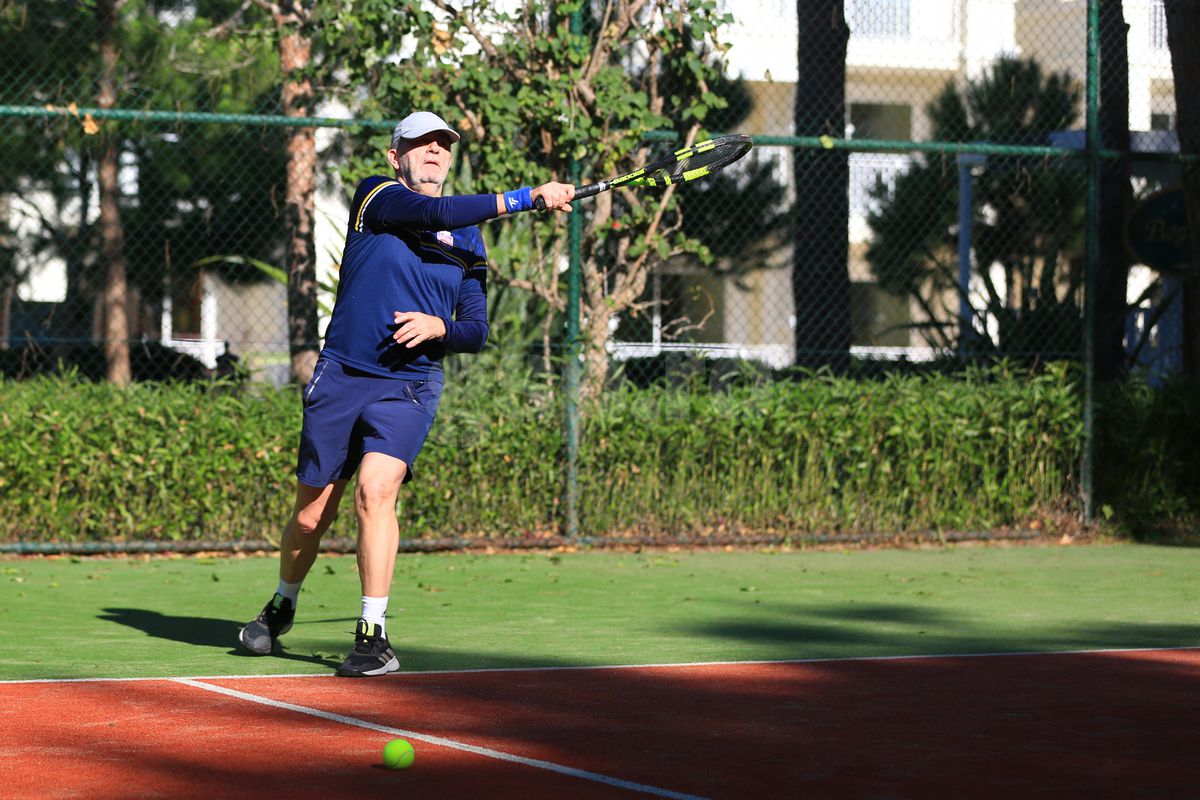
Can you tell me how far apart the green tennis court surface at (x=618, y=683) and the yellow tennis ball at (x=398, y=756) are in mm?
30

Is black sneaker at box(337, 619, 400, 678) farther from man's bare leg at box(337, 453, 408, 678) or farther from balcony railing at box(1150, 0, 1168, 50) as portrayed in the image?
balcony railing at box(1150, 0, 1168, 50)

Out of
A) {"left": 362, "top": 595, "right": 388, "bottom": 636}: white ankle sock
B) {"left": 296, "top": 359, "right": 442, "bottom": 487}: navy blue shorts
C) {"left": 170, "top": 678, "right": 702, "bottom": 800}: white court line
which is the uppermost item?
{"left": 296, "top": 359, "right": 442, "bottom": 487}: navy blue shorts

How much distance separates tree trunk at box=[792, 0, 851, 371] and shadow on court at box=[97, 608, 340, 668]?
28.1 ft

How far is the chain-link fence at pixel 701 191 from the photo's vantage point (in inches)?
435

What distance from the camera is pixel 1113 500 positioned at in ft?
37.5

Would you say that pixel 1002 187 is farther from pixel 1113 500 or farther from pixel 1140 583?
pixel 1140 583

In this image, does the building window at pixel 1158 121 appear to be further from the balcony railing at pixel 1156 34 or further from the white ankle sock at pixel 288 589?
the white ankle sock at pixel 288 589

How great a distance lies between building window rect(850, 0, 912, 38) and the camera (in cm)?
1408

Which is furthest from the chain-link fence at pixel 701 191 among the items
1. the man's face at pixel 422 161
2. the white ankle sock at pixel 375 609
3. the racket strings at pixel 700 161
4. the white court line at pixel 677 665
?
the white ankle sock at pixel 375 609

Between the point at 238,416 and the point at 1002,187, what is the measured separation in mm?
15833

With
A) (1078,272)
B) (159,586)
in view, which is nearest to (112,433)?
(159,586)

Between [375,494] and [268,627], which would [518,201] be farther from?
[268,627]

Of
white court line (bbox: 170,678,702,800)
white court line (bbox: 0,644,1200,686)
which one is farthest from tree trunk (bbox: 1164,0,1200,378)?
white court line (bbox: 170,678,702,800)

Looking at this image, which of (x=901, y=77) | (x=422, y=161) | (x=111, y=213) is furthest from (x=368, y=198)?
(x=901, y=77)
